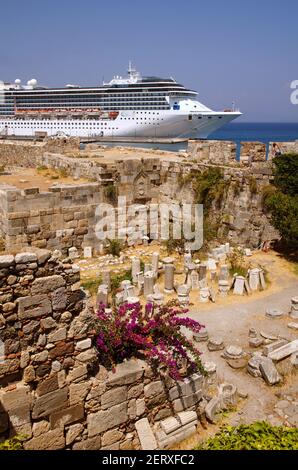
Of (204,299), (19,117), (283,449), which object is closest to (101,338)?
(283,449)

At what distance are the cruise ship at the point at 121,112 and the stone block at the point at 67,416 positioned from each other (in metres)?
66.2

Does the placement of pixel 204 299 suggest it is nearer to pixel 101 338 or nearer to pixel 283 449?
pixel 101 338

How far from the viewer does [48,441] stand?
16.5ft

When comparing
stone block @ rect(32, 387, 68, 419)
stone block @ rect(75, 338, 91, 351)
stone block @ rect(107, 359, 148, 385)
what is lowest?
stone block @ rect(32, 387, 68, 419)

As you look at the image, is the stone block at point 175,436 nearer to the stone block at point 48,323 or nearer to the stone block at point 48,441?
the stone block at point 48,441

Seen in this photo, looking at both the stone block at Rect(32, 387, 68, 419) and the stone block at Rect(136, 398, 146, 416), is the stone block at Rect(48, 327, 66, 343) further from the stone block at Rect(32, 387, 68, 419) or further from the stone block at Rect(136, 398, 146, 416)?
the stone block at Rect(136, 398, 146, 416)

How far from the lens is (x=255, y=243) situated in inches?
511

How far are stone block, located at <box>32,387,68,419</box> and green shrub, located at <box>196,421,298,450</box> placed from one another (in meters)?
1.85

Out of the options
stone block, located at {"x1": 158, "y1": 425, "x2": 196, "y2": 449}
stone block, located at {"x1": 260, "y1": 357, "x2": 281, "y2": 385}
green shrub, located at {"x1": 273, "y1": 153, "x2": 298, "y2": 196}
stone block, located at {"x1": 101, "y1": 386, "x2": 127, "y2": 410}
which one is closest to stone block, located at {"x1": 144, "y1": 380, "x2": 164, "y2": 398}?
stone block, located at {"x1": 101, "y1": 386, "x2": 127, "y2": 410}

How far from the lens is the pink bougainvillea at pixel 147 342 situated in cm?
554

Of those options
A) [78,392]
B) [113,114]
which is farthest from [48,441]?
[113,114]

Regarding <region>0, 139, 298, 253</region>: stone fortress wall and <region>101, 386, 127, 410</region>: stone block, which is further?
<region>0, 139, 298, 253</region>: stone fortress wall

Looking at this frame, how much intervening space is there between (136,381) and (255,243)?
841cm

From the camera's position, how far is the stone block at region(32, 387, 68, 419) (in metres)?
4.91
